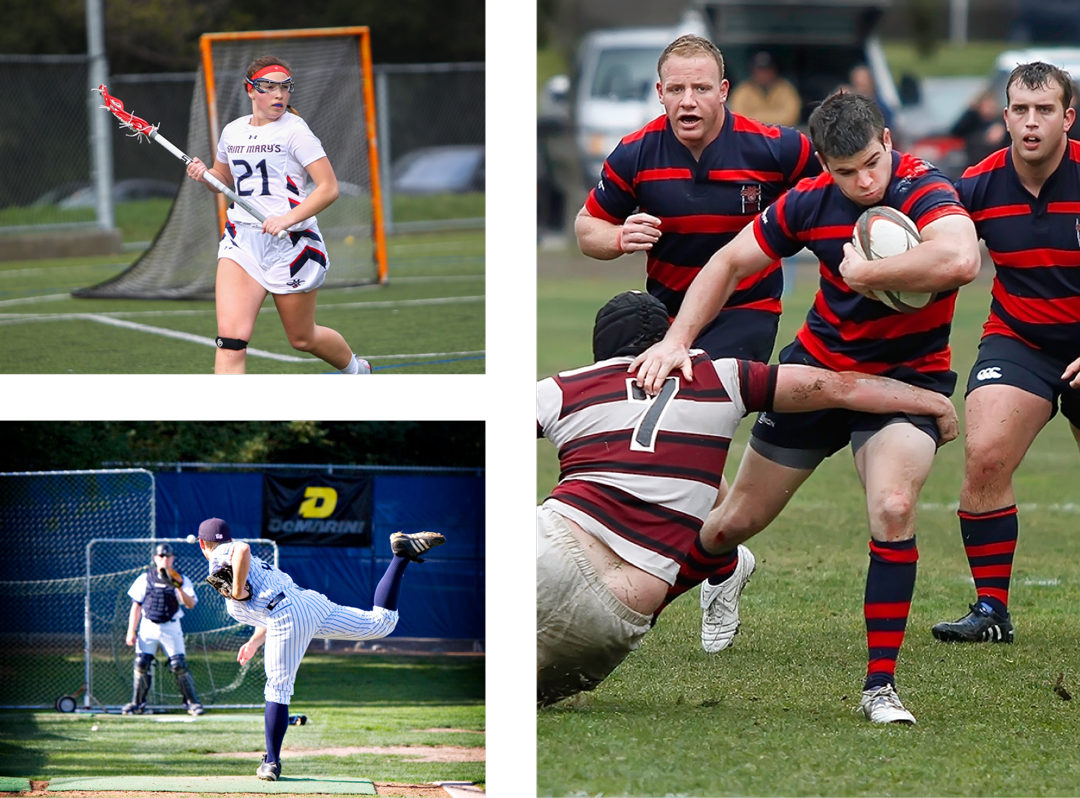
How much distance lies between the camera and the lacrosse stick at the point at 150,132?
11.8ft

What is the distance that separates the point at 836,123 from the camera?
10.7 feet

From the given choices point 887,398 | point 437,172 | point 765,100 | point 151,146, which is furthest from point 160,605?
point 151,146

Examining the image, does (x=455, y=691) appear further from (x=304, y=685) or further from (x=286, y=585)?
(x=286, y=585)

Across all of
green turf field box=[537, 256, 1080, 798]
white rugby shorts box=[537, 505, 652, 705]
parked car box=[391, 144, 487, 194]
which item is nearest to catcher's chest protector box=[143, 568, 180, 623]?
green turf field box=[537, 256, 1080, 798]

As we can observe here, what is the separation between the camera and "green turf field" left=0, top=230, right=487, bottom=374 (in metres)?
7.43

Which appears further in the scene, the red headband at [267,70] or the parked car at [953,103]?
the parked car at [953,103]

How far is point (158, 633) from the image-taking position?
23.4 feet

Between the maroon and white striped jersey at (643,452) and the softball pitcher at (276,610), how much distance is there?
405 mm

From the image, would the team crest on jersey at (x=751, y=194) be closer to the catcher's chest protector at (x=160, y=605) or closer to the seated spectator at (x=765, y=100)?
the catcher's chest protector at (x=160, y=605)

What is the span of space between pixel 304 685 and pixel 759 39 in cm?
1292

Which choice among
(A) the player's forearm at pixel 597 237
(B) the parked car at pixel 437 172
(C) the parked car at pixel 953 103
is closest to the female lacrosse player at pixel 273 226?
(A) the player's forearm at pixel 597 237

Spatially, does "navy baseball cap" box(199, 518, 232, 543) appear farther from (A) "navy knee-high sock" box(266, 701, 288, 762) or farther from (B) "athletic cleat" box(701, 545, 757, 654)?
(B) "athletic cleat" box(701, 545, 757, 654)

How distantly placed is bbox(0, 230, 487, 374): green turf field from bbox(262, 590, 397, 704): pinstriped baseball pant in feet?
7.45

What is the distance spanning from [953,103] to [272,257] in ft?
57.3
